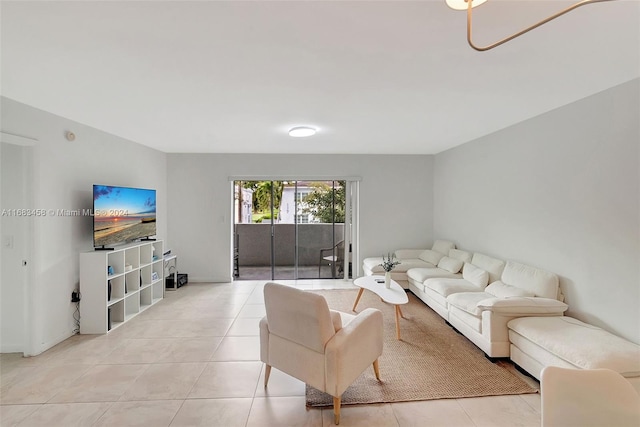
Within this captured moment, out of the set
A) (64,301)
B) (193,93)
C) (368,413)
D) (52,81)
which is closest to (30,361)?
(64,301)

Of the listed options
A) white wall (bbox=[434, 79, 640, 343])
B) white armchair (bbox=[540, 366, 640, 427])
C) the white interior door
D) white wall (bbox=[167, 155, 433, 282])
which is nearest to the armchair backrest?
white armchair (bbox=[540, 366, 640, 427])

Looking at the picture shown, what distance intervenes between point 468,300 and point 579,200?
4.68ft

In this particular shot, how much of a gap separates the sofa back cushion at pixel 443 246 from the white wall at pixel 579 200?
2.84 feet

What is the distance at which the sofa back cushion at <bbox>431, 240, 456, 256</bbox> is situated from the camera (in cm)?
494

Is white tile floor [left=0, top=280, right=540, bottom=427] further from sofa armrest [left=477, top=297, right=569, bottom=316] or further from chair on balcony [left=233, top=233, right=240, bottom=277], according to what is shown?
chair on balcony [left=233, top=233, right=240, bottom=277]

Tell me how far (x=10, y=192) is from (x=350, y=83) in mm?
3465

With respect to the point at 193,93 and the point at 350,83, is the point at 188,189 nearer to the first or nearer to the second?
the point at 193,93

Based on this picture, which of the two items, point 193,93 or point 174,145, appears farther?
point 174,145

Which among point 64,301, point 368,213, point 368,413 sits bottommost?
point 368,413

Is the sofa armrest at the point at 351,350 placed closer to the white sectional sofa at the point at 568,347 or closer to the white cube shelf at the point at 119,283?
the white sectional sofa at the point at 568,347

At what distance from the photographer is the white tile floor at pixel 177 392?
2.04 metres

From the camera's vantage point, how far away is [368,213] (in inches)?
225

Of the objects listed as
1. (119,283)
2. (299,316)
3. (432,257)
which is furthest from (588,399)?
(119,283)

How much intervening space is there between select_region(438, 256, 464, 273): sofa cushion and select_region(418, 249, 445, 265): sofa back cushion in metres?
0.14
